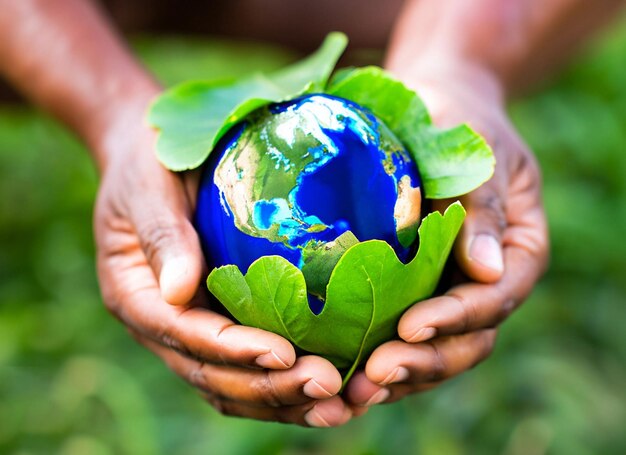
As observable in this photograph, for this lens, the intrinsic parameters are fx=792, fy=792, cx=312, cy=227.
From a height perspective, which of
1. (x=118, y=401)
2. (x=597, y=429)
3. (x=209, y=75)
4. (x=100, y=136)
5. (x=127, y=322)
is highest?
(x=100, y=136)

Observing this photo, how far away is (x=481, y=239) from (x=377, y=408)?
72 centimetres

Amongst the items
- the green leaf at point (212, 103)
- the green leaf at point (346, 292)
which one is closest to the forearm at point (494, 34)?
the green leaf at point (212, 103)

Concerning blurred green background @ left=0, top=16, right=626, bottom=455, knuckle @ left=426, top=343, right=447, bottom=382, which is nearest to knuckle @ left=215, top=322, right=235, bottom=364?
knuckle @ left=426, top=343, right=447, bottom=382

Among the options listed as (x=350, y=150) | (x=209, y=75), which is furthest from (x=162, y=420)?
(x=209, y=75)

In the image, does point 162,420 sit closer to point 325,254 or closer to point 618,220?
point 325,254

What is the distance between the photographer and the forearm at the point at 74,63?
4.19ft

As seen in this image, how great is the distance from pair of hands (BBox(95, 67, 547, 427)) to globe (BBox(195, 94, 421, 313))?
0.06m

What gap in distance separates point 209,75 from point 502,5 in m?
1.54

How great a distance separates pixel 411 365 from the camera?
2.78ft

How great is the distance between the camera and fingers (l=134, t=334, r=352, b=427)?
2.65ft

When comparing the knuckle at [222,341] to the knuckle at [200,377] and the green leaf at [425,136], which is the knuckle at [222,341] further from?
the green leaf at [425,136]

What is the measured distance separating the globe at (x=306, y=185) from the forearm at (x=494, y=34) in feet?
1.24

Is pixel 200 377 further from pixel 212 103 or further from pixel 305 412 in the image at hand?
pixel 212 103

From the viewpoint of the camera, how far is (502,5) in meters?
1.40
